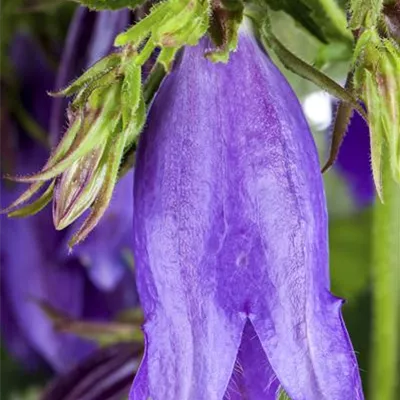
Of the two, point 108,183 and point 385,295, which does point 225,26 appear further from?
point 385,295

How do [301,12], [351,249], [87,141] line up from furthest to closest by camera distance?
1. [351,249]
2. [301,12]
3. [87,141]

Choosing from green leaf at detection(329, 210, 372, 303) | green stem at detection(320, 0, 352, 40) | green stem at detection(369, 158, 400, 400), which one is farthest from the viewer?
green leaf at detection(329, 210, 372, 303)

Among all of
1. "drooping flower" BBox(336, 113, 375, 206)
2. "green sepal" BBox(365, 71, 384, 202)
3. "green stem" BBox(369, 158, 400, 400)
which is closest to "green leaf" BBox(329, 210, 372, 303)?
"drooping flower" BBox(336, 113, 375, 206)

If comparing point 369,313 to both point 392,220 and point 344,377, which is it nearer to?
point 392,220

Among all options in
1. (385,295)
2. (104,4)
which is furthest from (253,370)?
(385,295)

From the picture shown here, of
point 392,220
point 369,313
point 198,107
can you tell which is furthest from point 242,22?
point 369,313

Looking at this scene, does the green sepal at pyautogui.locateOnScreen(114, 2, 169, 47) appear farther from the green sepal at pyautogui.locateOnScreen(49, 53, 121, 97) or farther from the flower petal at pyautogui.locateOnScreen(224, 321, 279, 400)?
the flower petal at pyautogui.locateOnScreen(224, 321, 279, 400)
